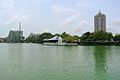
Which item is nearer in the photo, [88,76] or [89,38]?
[88,76]

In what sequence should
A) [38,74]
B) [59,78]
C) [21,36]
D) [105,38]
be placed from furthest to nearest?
[21,36] < [105,38] < [38,74] < [59,78]

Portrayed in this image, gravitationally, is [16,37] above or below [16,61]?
above

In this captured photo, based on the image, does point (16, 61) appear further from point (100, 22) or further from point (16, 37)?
point (16, 37)

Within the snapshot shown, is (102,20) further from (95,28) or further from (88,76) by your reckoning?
(88,76)

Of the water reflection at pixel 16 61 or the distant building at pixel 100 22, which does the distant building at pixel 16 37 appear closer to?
the distant building at pixel 100 22

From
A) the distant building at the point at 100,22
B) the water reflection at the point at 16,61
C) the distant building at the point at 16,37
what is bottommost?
the water reflection at the point at 16,61

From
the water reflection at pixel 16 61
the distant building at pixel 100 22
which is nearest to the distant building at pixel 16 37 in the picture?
the distant building at pixel 100 22

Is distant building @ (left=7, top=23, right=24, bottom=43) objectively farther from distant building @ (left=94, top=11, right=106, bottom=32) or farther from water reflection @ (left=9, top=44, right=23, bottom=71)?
water reflection @ (left=9, top=44, right=23, bottom=71)

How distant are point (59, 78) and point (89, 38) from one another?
8071 centimetres

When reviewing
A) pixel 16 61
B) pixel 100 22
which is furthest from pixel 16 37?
pixel 16 61

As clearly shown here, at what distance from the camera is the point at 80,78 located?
45.9ft

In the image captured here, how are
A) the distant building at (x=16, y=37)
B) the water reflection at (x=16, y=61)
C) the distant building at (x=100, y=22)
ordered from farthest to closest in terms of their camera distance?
1. the distant building at (x=16, y=37)
2. the distant building at (x=100, y=22)
3. the water reflection at (x=16, y=61)

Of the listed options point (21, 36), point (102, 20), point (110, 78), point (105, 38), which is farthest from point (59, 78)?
point (21, 36)

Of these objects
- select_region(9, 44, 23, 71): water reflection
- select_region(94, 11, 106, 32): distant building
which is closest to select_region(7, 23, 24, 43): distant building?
select_region(94, 11, 106, 32): distant building
